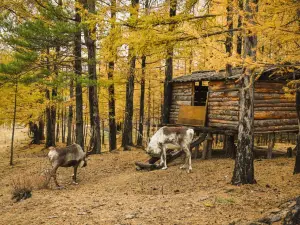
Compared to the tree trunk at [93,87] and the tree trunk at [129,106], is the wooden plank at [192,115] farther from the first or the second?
the tree trunk at [93,87]

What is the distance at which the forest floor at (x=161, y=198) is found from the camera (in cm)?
580

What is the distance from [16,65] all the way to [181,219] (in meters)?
10.8

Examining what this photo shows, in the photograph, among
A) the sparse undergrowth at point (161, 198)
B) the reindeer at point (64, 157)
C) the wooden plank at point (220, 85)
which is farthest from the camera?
the wooden plank at point (220, 85)

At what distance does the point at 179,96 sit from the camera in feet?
51.6

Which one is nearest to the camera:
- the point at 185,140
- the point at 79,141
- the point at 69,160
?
the point at 69,160

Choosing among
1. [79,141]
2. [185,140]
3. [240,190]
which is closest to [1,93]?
[79,141]

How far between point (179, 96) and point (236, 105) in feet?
13.4

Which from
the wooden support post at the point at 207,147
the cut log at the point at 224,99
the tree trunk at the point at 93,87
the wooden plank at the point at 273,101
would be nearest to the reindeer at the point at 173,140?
the wooden support post at the point at 207,147

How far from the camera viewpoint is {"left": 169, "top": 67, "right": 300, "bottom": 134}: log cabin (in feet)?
41.0

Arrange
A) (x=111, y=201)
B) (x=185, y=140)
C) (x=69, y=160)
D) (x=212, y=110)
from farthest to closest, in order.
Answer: (x=212, y=110) → (x=185, y=140) → (x=69, y=160) → (x=111, y=201)

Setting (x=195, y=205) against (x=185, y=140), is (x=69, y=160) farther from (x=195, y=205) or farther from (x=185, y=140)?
(x=195, y=205)

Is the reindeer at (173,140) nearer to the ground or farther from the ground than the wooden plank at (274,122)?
nearer to the ground

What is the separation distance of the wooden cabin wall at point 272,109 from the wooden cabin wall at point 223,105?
954 mm

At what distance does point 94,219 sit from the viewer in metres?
5.92
